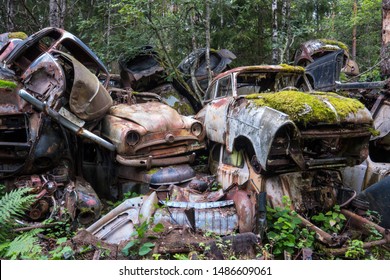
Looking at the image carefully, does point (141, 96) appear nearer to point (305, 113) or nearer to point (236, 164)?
point (236, 164)

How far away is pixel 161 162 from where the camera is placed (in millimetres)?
5418

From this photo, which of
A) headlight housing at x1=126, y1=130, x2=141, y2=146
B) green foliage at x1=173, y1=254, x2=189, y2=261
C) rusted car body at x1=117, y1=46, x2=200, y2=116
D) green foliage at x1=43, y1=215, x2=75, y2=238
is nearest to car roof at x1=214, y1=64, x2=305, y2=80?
headlight housing at x1=126, y1=130, x2=141, y2=146

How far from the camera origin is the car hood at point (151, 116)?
5414 millimetres

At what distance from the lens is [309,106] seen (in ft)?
13.2

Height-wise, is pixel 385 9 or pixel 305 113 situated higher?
pixel 385 9

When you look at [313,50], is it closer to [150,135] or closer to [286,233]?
[150,135]

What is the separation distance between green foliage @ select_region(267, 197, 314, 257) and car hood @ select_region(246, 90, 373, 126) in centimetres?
104

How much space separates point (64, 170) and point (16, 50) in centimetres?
210

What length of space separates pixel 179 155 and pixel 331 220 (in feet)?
8.46

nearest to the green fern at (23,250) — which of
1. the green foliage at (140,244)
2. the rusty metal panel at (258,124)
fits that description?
the green foliage at (140,244)

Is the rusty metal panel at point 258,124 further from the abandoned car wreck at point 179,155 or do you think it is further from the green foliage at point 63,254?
the green foliage at point 63,254

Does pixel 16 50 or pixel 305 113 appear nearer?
pixel 305 113

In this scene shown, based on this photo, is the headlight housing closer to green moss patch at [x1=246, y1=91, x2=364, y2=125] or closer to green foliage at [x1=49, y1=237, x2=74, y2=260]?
green moss patch at [x1=246, y1=91, x2=364, y2=125]
